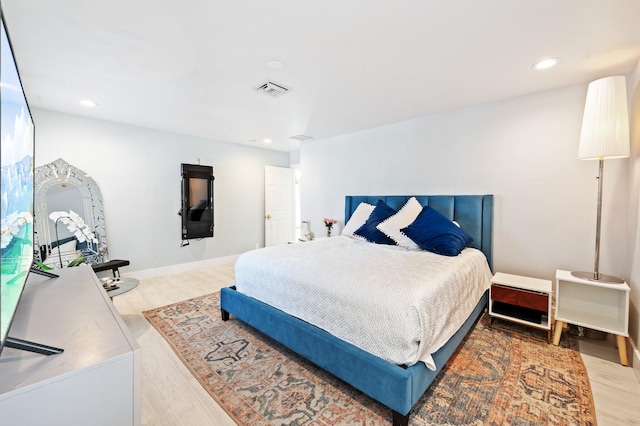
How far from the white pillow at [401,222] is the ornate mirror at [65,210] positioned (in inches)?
149

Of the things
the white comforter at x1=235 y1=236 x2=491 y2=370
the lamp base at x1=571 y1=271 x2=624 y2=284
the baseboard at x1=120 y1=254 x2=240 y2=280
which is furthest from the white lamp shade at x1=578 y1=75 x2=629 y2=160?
the baseboard at x1=120 y1=254 x2=240 y2=280

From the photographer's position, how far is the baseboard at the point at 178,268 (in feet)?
13.8

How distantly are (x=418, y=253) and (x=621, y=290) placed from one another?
151 cm

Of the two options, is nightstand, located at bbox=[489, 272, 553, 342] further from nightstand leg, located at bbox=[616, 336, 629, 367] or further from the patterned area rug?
nightstand leg, located at bbox=[616, 336, 629, 367]

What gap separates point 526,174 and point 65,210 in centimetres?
570

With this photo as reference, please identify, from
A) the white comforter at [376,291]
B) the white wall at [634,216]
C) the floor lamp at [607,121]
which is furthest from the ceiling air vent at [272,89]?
the white wall at [634,216]

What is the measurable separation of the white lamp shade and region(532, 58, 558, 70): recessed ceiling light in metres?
0.37

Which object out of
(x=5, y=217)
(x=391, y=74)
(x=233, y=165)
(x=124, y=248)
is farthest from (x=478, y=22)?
(x=124, y=248)

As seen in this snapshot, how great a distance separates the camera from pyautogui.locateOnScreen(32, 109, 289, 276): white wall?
11.9ft

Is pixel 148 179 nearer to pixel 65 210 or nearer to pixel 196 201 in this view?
pixel 196 201

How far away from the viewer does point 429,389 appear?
1796 millimetres

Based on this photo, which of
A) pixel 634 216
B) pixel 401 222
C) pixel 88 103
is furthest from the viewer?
pixel 401 222

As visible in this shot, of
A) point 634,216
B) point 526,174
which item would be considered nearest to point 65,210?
point 526,174

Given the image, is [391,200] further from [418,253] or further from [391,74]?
[391,74]
